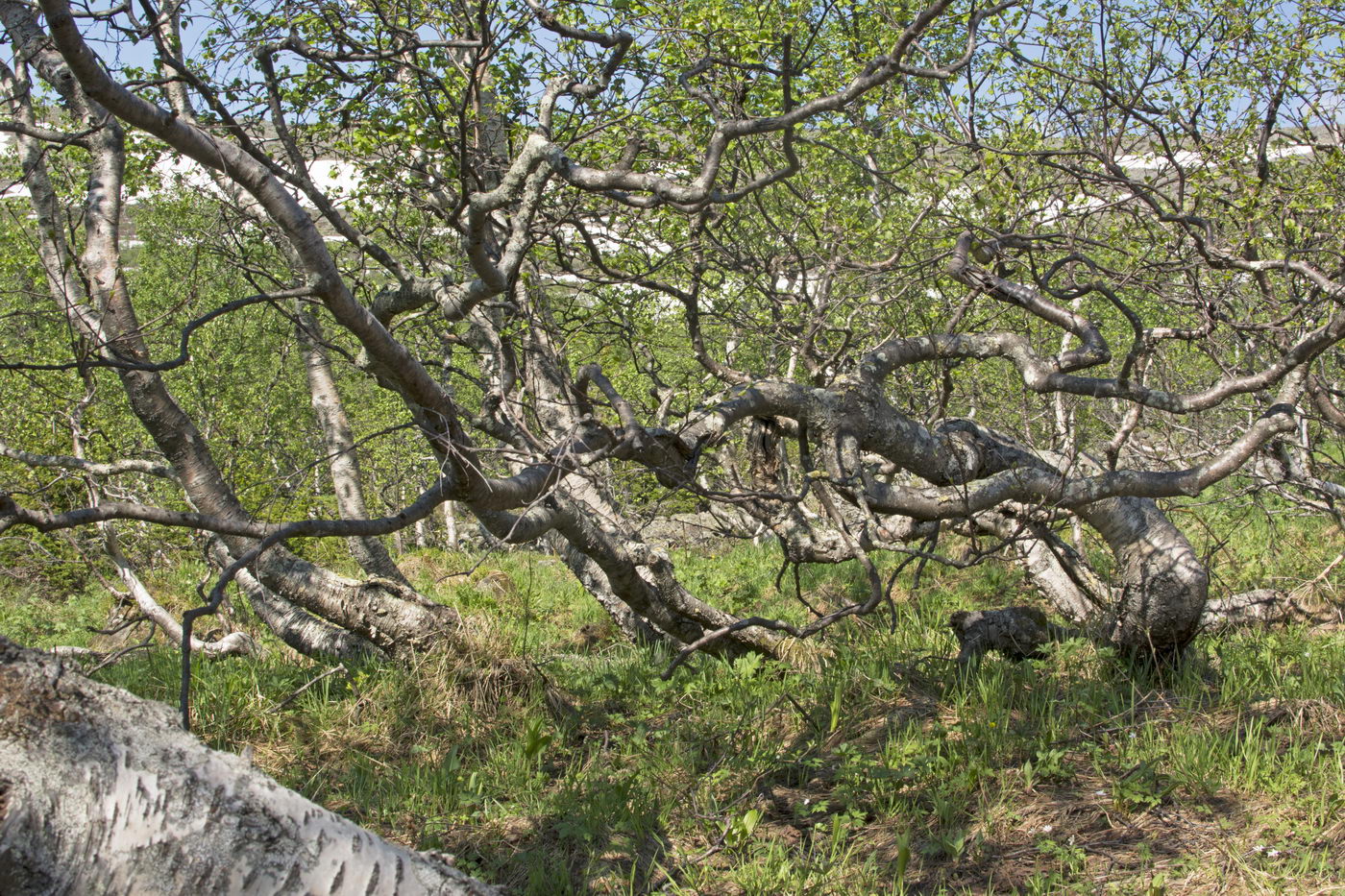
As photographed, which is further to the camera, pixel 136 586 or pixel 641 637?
pixel 136 586

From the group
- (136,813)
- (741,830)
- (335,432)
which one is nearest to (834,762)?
(741,830)

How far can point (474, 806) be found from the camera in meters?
4.09

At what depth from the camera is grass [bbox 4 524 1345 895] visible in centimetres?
343

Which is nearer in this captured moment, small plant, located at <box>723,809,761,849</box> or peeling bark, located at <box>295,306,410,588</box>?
small plant, located at <box>723,809,761,849</box>

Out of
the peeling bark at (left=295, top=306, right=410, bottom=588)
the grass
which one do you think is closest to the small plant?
the grass

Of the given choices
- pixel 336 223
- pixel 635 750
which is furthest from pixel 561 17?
pixel 635 750

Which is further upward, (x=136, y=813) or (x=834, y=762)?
(x=136, y=813)

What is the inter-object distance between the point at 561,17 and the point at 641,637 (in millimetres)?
3923

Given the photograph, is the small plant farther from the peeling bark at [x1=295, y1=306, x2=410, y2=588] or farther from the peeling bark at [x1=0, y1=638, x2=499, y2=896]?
the peeling bark at [x1=295, y1=306, x2=410, y2=588]

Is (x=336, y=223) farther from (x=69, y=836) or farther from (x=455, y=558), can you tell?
(x=455, y=558)

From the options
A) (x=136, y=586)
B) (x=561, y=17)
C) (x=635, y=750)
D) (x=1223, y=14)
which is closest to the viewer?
(x=635, y=750)

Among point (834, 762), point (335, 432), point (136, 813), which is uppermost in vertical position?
point (335, 432)

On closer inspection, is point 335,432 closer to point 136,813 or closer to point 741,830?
point 741,830

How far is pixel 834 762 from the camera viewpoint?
4.49 m
